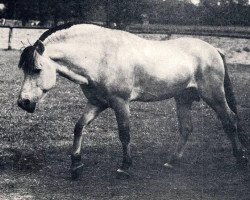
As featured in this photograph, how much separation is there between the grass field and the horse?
14.3 inches

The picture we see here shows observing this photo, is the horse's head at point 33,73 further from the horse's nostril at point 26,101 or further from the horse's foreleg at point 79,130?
the horse's foreleg at point 79,130

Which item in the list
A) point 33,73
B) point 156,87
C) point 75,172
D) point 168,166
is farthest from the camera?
point 168,166

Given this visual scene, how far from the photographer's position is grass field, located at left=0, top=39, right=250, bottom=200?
6188 millimetres

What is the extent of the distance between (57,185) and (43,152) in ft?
5.74

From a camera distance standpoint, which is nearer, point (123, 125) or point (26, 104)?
point (26, 104)

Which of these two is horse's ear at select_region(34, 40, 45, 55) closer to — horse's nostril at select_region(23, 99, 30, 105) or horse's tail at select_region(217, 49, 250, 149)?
horse's nostril at select_region(23, 99, 30, 105)

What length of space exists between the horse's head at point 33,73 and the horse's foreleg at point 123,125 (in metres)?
1.06

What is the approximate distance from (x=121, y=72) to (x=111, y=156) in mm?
1961

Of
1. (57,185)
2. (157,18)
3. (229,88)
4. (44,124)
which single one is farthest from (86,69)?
(157,18)

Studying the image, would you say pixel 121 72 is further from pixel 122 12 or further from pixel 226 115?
pixel 122 12

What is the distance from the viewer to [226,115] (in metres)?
7.69

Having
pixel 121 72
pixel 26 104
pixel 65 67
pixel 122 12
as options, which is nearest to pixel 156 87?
pixel 121 72

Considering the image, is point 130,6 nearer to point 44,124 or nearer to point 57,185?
point 44,124

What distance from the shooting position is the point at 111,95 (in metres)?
6.52
